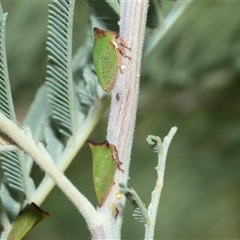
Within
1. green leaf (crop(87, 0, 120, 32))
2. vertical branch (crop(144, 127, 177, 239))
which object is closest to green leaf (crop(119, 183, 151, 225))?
vertical branch (crop(144, 127, 177, 239))

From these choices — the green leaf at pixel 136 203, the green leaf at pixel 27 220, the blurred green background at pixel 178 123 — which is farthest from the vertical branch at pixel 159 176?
the blurred green background at pixel 178 123

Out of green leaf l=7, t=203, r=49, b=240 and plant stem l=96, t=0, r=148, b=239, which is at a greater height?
plant stem l=96, t=0, r=148, b=239

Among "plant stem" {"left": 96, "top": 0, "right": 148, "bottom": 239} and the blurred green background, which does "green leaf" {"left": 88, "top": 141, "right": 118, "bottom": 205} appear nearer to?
"plant stem" {"left": 96, "top": 0, "right": 148, "bottom": 239}

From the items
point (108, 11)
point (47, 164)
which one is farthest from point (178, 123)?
point (47, 164)

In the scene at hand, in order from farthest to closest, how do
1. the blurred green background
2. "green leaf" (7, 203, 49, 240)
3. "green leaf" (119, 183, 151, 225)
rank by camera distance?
1. the blurred green background
2. "green leaf" (7, 203, 49, 240)
3. "green leaf" (119, 183, 151, 225)

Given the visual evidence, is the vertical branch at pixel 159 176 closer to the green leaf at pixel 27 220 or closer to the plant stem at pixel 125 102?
the plant stem at pixel 125 102

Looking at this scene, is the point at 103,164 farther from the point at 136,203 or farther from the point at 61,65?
the point at 61,65

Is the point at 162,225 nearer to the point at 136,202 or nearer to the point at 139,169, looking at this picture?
the point at 139,169

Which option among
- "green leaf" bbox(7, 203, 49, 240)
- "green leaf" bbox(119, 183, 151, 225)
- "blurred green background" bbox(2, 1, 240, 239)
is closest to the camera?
"green leaf" bbox(119, 183, 151, 225)
